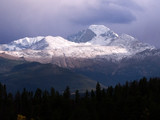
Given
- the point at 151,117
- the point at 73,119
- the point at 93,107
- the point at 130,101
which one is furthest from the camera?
the point at 93,107

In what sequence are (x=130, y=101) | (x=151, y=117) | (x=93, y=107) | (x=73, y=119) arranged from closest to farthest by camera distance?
(x=151, y=117)
(x=73, y=119)
(x=130, y=101)
(x=93, y=107)

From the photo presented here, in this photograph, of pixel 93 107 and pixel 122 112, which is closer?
pixel 122 112

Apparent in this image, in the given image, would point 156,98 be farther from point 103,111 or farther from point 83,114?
point 83,114

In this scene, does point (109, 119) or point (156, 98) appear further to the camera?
point (156, 98)

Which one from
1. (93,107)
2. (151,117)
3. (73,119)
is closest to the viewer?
(151,117)

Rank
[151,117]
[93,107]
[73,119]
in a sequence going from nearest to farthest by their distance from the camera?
[151,117] → [73,119] → [93,107]

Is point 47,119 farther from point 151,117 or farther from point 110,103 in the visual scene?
point 151,117

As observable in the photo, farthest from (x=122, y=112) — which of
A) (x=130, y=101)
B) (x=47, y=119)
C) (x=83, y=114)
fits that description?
(x=47, y=119)

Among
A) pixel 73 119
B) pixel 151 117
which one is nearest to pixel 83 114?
pixel 73 119

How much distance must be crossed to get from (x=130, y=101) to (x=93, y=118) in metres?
18.5

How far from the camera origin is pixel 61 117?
18225 cm

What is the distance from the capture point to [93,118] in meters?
169

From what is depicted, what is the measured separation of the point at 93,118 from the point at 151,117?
27243mm

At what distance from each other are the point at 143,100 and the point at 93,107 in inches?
1032
